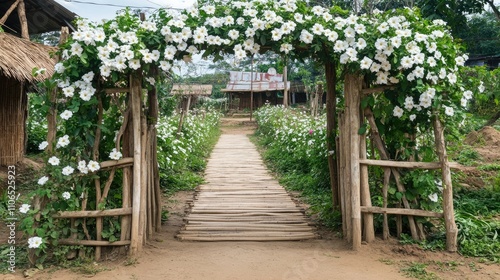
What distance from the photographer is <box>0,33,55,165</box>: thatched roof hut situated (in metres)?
6.91

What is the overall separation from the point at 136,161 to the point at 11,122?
15.5 ft

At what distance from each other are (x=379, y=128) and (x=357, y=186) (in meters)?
0.68

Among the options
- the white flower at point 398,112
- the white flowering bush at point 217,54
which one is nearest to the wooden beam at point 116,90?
the white flowering bush at point 217,54

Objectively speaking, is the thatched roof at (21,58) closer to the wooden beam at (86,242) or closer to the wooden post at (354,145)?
the wooden beam at (86,242)

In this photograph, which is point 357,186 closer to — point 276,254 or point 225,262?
point 276,254

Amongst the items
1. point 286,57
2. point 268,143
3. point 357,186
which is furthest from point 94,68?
point 268,143

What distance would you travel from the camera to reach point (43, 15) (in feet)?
28.0

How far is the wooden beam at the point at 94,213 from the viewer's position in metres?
4.43

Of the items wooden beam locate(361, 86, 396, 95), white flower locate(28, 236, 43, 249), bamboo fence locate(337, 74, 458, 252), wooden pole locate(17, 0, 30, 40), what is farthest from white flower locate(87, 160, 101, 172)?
wooden pole locate(17, 0, 30, 40)

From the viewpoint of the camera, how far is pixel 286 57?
4.88m

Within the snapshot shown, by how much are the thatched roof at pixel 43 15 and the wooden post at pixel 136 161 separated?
4266 millimetres

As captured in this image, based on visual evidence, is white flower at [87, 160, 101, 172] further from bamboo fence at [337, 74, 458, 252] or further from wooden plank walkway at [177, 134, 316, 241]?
bamboo fence at [337, 74, 458, 252]

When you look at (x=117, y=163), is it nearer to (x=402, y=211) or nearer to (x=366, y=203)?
(x=366, y=203)

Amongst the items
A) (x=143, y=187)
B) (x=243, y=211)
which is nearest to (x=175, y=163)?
(x=243, y=211)
